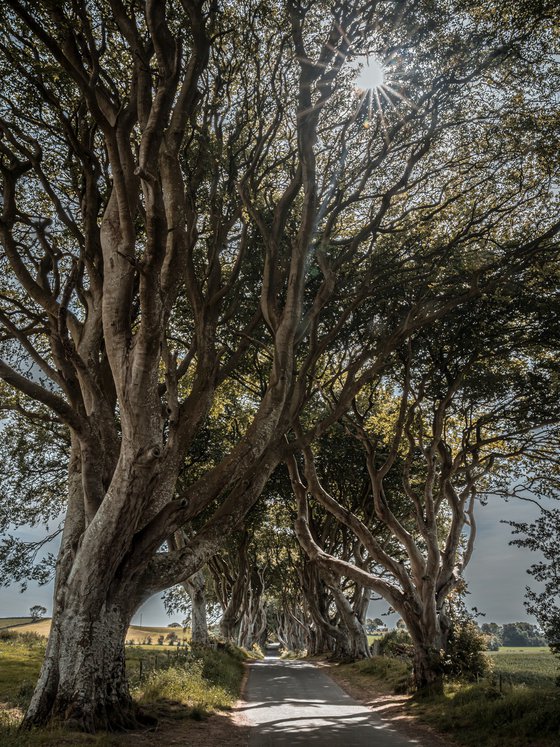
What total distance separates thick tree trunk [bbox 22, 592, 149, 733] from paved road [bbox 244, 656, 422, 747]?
246 centimetres

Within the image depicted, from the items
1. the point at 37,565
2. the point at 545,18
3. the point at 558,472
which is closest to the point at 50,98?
the point at 545,18

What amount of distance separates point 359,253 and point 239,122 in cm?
474

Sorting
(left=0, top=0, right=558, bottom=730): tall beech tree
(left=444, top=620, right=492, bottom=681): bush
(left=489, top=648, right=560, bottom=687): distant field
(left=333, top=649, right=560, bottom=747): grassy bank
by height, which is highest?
(left=0, top=0, right=558, bottom=730): tall beech tree

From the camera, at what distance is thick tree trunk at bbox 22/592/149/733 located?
812 cm

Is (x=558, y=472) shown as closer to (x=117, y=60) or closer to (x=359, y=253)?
(x=359, y=253)

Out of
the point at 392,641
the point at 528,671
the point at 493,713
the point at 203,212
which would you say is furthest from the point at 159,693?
the point at 528,671

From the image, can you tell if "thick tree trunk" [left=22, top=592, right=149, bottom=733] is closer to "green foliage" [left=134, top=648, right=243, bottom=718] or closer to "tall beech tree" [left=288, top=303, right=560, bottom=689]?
"green foliage" [left=134, top=648, right=243, bottom=718]

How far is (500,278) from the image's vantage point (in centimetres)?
1269

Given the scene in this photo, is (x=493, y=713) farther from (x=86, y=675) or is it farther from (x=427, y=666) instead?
(x=86, y=675)

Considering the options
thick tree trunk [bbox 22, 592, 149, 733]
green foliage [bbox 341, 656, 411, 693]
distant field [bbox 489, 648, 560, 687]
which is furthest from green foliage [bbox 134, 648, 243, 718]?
distant field [bbox 489, 648, 560, 687]

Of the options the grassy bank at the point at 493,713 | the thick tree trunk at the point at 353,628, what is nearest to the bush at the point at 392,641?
the thick tree trunk at the point at 353,628

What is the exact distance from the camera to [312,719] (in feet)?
37.1

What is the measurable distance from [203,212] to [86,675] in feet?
34.2

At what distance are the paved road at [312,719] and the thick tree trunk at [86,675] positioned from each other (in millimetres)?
2457
